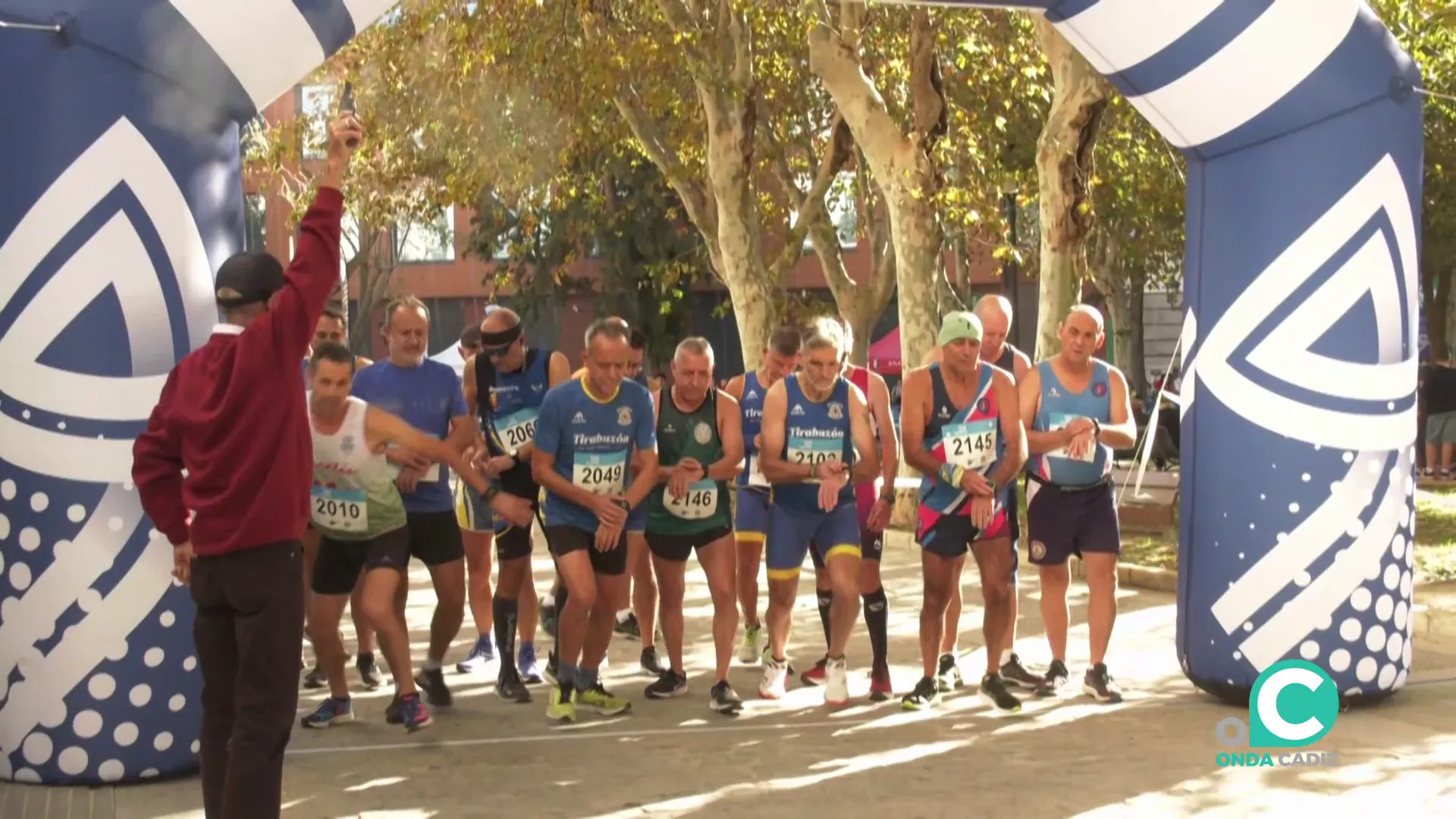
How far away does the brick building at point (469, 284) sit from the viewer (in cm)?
4562

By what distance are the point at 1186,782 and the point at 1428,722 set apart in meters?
1.66

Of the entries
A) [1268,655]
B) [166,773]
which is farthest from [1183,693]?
[166,773]

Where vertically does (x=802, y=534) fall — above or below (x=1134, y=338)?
below

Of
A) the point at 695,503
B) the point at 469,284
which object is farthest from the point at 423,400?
the point at 469,284

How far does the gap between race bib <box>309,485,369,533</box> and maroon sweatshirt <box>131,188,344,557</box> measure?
2.26 m

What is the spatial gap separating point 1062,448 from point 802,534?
4.19 ft

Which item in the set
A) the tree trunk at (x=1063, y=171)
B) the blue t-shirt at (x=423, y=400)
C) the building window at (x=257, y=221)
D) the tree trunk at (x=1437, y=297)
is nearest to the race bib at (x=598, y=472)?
the blue t-shirt at (x=423, y=400)

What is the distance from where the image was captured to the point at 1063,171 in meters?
15.3

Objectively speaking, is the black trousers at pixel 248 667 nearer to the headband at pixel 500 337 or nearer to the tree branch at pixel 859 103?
the headband at pixel 500 337

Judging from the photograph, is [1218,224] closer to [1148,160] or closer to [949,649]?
[949,649]

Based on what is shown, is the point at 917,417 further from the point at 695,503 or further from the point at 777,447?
the point at 695,503

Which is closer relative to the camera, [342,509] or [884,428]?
[342,509]

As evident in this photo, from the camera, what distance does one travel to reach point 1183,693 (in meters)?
8.45

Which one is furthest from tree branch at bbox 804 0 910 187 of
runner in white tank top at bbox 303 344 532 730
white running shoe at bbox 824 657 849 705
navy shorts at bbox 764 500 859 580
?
runner in white tank top at bbox 303 344 532 730
